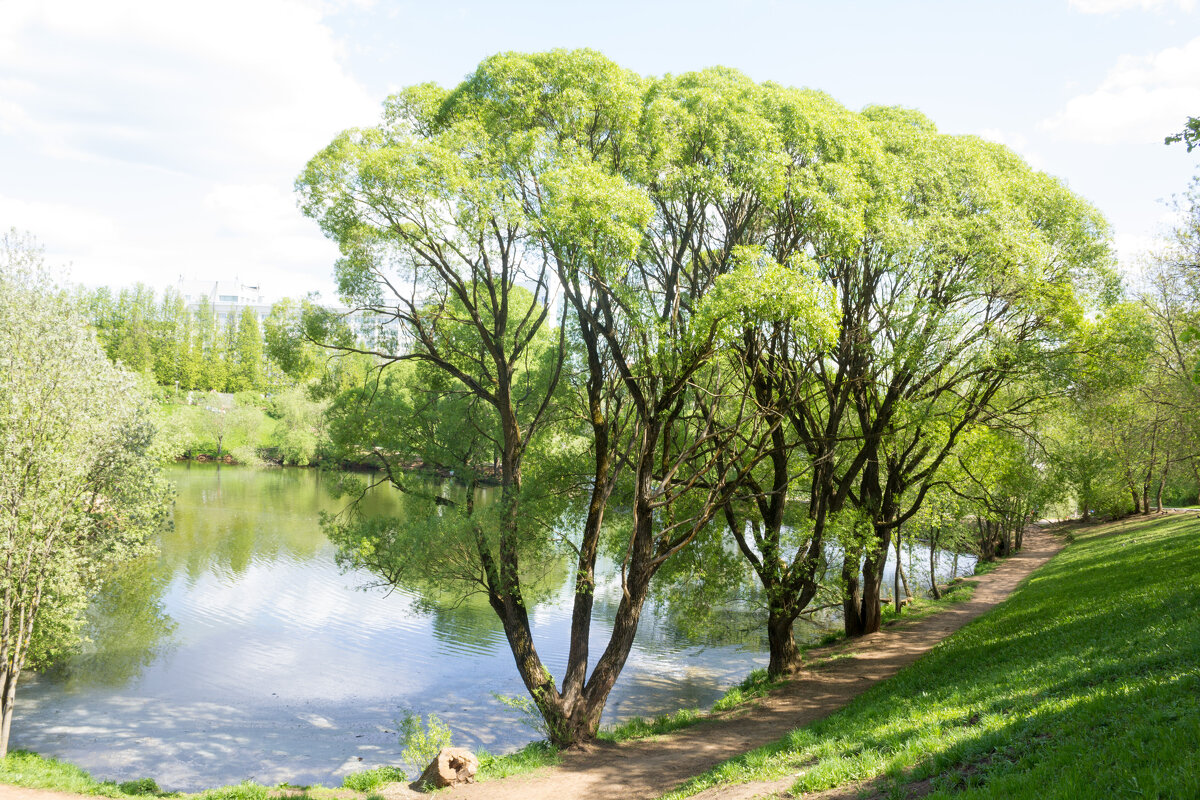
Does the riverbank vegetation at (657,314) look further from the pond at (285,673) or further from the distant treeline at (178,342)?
the distant treeline at (178,342)

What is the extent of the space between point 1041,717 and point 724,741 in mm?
6737

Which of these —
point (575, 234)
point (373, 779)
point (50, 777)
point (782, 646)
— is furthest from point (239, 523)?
point (575, 234)

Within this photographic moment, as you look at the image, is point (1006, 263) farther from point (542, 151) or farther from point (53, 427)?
point (53, 427)

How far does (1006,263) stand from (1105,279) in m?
3.30

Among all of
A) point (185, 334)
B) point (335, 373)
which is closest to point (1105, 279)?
point (335, 373)

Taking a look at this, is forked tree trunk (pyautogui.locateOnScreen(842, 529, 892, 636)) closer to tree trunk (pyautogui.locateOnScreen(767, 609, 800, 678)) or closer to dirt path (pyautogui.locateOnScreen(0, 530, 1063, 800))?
dirt path (pyautogui.locateOnScreen(0, 530, 1063, 800))

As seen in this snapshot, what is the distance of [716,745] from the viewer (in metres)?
12.8

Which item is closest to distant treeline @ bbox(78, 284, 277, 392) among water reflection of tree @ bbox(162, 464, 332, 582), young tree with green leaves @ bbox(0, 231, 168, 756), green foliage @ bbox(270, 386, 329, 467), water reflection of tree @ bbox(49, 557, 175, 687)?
green foliage @ bbox(270, 386, 329, 467)

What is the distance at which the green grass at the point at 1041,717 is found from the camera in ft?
19.2

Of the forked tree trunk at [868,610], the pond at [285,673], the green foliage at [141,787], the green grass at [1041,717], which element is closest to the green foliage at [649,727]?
the pond at [285,673]

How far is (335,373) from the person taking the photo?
1845cm

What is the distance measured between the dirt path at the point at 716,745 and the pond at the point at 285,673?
3.25 metres

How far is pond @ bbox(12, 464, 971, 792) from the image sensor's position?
15211mm

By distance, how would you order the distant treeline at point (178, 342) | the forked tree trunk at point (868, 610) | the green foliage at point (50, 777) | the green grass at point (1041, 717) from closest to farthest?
the green grass at point (1041, 717) < the green foliage at point (50, 777) < the forked tree trunk at point (868, 610) < the distant treeline at point (178, 342)
